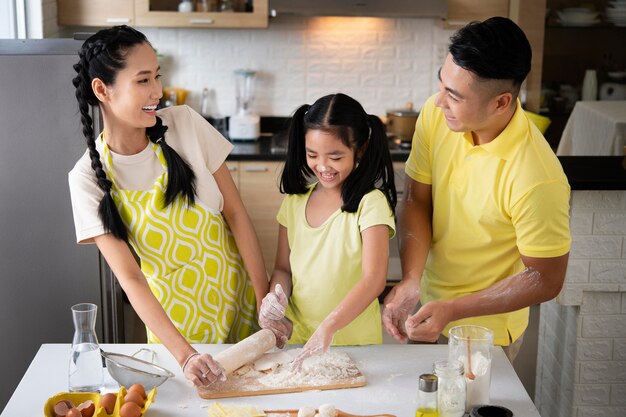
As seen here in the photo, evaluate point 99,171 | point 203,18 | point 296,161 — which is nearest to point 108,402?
point 99,171

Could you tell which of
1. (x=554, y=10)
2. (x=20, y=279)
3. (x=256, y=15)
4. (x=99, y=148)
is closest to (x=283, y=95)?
(x=256, y=15)

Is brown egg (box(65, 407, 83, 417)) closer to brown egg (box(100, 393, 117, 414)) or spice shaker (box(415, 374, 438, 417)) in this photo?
brown egg (box(100, 393, 117, 414))

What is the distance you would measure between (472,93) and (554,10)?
3.00 m

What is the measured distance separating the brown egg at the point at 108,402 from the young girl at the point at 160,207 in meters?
0.19

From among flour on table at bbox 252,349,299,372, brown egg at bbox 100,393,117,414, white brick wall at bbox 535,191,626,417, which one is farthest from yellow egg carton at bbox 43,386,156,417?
white brick wall at bbox 535,191,626,417

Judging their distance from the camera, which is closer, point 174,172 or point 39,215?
point 174,172

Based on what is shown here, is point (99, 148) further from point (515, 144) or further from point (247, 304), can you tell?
point (515, 144)

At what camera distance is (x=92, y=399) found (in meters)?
1.87

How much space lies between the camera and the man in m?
2.03

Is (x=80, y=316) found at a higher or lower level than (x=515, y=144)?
lower

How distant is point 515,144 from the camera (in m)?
2.08

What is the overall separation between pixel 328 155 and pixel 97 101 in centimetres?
62

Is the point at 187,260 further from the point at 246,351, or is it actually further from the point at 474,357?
the point at 474,357

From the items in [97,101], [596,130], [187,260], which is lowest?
[187,260]
